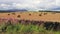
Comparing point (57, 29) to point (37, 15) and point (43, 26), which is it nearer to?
point (43, 26)

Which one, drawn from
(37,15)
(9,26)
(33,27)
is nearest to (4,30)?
(9,26)

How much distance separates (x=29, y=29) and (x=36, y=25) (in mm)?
359

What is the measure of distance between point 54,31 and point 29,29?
724 millimetres

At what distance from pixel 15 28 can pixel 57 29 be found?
1242mm

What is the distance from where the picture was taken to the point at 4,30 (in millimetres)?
7285

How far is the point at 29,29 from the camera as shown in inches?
288

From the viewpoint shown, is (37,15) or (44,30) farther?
(37,15)

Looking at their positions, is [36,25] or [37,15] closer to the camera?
[36,25]

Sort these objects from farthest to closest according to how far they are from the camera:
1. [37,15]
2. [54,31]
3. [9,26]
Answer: [37,15] → [9,26] → [54,31]

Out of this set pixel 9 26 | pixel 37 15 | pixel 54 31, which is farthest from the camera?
pixel 37 15

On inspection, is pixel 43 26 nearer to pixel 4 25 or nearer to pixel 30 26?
pixel 30 26

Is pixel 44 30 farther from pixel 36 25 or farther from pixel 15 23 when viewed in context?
pixel 15 23

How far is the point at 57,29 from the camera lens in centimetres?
741

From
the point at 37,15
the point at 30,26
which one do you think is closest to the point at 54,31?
the point at 30,26
